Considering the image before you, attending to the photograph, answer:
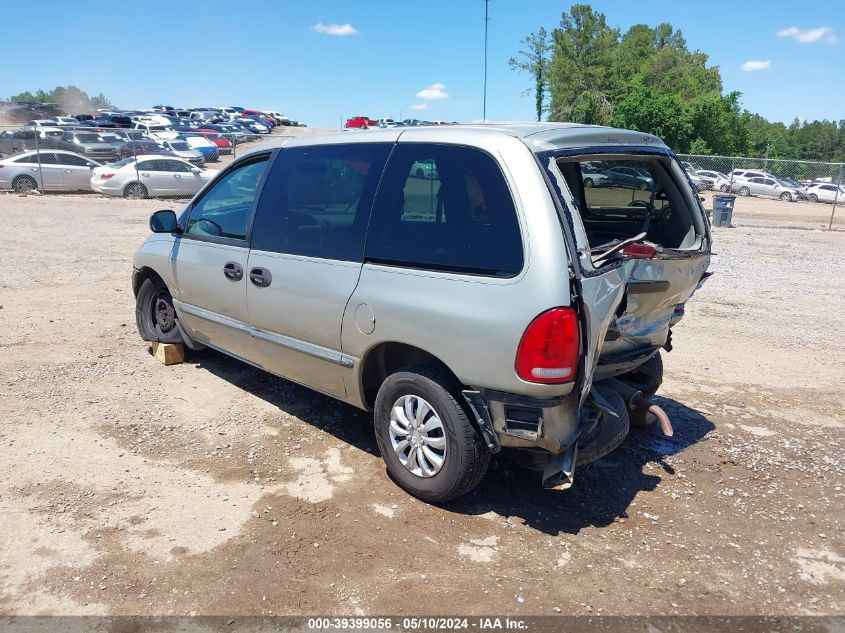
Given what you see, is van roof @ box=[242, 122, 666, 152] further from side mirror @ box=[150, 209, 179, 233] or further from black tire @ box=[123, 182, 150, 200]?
black tire @ box=[123, 182, 150, 200]

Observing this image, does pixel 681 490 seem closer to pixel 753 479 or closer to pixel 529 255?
pixel 753 479

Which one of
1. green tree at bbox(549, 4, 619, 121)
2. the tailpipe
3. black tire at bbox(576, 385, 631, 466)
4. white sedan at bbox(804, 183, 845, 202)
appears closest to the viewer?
black tire at bbox(576, 385, 631, 466)

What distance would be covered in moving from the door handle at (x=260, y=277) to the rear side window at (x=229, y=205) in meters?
0.36

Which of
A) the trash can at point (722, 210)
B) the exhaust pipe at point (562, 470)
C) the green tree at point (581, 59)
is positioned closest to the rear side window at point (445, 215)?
the exhaust pipe at point (562, 470)

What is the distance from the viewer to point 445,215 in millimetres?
3721

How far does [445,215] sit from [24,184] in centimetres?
2359

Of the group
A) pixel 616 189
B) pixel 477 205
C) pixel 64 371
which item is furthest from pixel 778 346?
pixel 64 371

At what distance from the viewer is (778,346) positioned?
715 centimetres

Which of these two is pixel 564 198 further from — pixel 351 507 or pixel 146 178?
pixel 146 178

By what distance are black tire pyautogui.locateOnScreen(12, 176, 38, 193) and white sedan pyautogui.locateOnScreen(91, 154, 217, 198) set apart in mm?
1973

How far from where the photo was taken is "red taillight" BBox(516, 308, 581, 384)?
321 cm

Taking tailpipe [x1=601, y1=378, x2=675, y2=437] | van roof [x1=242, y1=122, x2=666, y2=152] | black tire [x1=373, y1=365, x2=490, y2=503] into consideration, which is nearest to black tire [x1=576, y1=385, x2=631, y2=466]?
tailpipe [x1=601, y1=378, x2=675, y2=437]

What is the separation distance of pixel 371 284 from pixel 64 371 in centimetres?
333

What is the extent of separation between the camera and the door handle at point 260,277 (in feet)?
14.8
